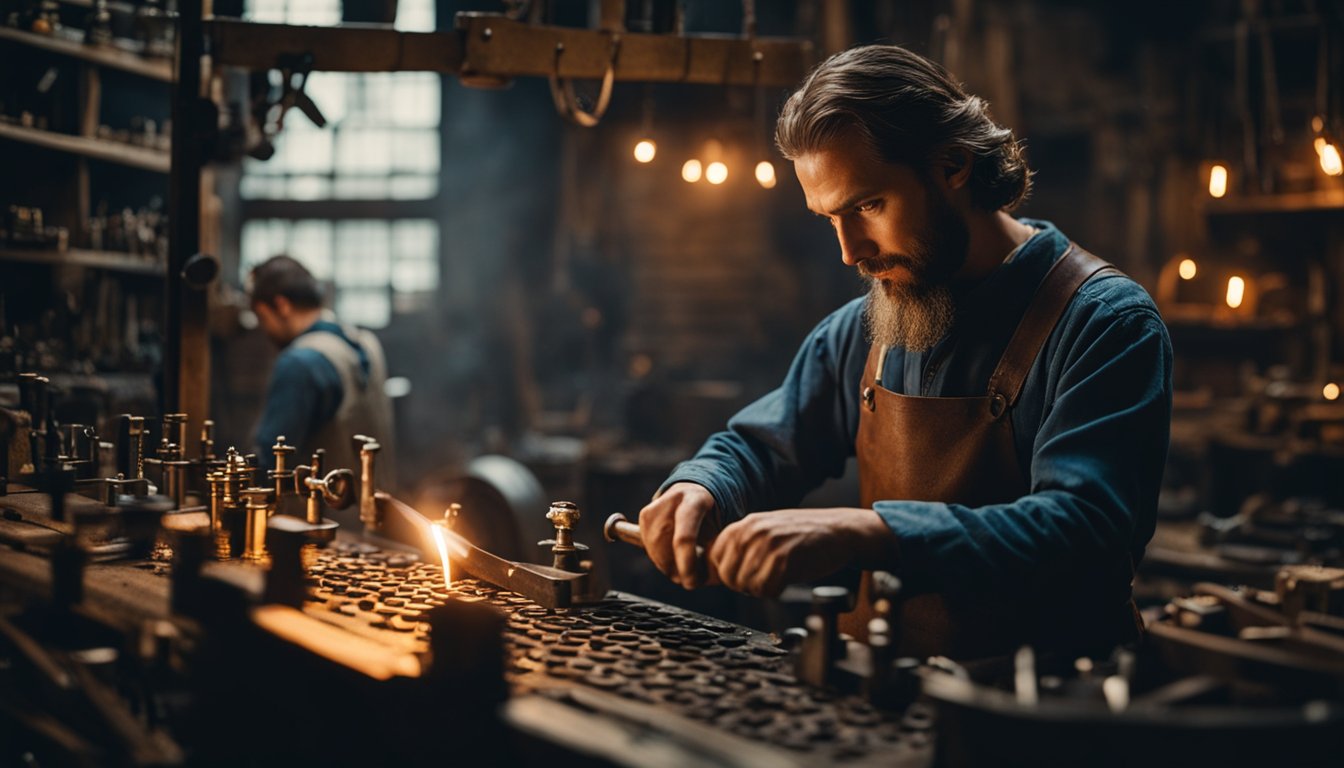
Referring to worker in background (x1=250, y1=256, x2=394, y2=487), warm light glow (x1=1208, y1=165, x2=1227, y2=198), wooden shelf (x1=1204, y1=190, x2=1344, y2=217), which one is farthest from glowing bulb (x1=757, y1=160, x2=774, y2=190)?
wooden shelf (x1=1204, y1=190, x2=1344, y2=217)

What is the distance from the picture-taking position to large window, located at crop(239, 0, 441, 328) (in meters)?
14.1

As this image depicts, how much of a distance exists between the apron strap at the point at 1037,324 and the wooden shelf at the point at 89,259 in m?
4.16

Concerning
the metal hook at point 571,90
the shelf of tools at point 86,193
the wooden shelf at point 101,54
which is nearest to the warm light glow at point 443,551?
the metal hook at point 571,90

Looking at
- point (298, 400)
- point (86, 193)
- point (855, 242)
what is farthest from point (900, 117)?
point (86, 193)

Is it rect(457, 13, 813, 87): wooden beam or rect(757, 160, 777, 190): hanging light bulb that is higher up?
rect(457, 13, 813, 87): wooden beam

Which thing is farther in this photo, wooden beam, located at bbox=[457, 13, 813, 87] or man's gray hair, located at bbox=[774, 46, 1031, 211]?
wooden beam, located at bbox=[457, 13, 813, 87]

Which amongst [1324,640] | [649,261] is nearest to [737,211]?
[649,261]

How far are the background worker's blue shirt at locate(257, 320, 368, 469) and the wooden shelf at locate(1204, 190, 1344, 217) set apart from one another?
252 inches

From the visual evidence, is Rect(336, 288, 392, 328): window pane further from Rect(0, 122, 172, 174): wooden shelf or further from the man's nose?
the man's nose

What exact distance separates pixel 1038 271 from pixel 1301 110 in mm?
6793

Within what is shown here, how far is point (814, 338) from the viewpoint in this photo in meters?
3.34

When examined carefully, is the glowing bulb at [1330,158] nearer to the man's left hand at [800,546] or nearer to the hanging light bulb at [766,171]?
the hanging light bulb at [766,171]

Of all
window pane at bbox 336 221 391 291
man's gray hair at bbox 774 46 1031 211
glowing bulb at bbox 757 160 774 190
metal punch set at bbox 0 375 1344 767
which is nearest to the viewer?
metal punch set at bbox 0 375 1344 767

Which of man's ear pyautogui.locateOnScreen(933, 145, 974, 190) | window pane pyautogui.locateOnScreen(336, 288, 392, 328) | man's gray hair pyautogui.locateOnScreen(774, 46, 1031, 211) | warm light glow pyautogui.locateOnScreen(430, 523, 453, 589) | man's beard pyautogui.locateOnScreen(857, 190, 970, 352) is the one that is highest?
man's gray hair pyautogui.locateOnScreen(774, 46, 1031, 211)
